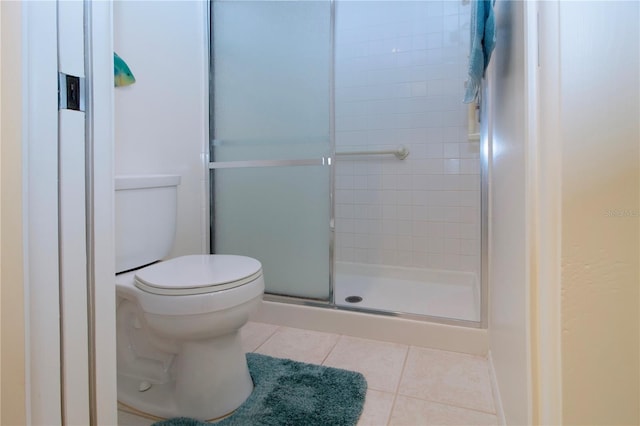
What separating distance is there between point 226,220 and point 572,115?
1.73 m

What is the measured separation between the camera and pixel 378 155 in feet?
7.93

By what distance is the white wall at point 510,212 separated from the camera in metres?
0.71

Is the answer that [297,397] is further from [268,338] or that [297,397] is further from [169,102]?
[169,102]

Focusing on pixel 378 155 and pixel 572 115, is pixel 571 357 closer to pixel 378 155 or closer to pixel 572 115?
pixel 572 115

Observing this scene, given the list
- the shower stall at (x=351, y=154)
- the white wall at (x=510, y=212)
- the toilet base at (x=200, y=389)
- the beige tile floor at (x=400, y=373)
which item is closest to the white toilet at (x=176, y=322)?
the toilet base at (x=200, y=389)

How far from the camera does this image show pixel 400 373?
134 centimetres

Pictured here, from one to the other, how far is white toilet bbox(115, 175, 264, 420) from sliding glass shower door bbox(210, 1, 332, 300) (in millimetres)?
521

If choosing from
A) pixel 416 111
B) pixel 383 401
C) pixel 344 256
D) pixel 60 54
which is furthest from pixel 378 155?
pixel 60 54

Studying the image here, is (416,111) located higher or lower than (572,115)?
higher

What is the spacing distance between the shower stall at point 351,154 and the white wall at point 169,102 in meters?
0.07

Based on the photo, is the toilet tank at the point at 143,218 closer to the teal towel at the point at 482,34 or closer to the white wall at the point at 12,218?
the white wall at the point at 12,218

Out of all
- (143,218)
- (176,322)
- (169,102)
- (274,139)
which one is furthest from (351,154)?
(176,322)

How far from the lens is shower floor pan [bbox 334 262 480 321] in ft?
5.84

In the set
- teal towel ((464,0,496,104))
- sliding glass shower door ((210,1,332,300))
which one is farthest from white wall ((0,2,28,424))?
sliding glass shower door ((210,1,332,300))
